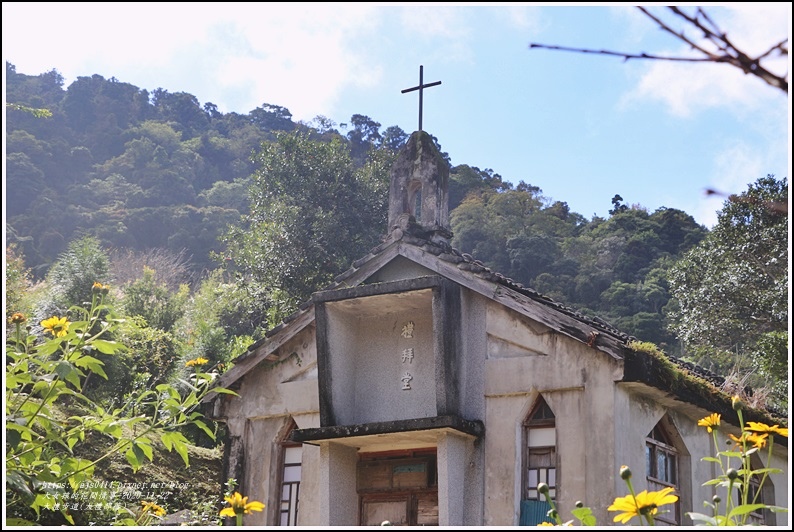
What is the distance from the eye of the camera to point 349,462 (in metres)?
12.2

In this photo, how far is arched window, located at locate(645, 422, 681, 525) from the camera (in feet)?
37.4

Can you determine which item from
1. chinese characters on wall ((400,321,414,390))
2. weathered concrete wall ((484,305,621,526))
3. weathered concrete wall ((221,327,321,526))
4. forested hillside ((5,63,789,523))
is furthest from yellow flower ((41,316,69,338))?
weathered concrete wall ((221,327,321,526))

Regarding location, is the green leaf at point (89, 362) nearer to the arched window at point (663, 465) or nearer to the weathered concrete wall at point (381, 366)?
the weathered concrete wall at point (381, 366)

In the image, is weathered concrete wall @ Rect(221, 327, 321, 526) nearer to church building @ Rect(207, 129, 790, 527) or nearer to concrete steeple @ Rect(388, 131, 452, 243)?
church building @ Rect(207, 129, 790, 527)

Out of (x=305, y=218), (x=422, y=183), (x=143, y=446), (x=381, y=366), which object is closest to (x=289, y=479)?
(x=381, y=366)

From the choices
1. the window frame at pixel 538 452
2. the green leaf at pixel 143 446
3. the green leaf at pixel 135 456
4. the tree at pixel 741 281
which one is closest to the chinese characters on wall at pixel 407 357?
the window frame at pixel 538 452

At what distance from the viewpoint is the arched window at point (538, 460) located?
36.0 ft

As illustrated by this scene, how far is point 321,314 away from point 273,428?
1.91 m

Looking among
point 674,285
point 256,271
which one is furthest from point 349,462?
point 256,271

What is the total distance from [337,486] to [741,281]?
1440 centimetres

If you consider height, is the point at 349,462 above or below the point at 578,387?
below

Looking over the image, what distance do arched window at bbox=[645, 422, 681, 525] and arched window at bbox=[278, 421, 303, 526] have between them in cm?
453

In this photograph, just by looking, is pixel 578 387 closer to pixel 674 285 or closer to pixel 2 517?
pixel 2 517

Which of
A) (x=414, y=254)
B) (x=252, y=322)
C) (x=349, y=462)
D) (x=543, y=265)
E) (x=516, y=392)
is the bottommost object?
(x=349, y=462)
